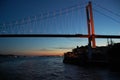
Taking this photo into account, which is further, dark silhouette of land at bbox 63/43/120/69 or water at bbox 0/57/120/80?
dark silhouette of land at bbox 63/43/120/69

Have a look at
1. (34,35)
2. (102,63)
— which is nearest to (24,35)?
(34,35)

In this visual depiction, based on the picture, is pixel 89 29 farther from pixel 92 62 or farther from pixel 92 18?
pixel 92 62

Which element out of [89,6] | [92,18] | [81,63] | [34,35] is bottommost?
[81,63]

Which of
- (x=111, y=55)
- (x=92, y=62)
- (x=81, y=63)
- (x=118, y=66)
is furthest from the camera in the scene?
(x=81, y=63)

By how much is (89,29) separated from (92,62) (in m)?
7.13

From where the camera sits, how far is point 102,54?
159 ft

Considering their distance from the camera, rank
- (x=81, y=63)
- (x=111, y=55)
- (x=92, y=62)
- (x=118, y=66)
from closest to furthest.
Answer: (x=118, y=66)
(x=111, y=55)
(x=92, y=62)
(x=81, y=63)

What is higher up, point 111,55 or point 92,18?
point 92,18

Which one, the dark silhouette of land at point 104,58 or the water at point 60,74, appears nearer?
the water at point 60,74

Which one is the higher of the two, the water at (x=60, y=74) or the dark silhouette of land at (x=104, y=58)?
the dark silhouette of land at (x=104, y=58)

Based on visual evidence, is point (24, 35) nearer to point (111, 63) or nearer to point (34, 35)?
point (34, 35)

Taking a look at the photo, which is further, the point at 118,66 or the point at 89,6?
the point at 89,6

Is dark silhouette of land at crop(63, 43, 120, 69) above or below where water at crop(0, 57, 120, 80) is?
above

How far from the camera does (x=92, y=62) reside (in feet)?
151
